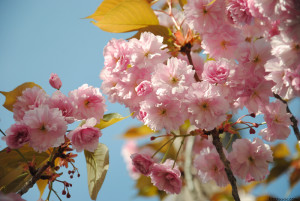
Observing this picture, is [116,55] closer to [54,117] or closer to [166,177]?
[54,117]

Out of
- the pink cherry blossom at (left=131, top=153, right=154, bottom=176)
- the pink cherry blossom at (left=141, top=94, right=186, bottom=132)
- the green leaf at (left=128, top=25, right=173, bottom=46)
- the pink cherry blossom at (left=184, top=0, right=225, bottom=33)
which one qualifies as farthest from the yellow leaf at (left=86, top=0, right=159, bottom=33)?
the pink cherry blossom at (left=131, top=153, right=154, bottom=176)

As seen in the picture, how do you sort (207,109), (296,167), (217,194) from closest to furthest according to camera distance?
(207,109) < (296,167) < (217,194)

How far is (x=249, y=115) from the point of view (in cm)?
69

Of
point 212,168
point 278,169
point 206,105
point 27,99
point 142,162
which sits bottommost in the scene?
point 278,169

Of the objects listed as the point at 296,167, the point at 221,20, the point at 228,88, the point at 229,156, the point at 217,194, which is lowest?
the point at 217,194

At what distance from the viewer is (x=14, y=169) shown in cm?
72

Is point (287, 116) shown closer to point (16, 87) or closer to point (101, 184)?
point (101, 184)

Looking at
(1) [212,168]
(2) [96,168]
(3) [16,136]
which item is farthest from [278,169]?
(3) [16,136]

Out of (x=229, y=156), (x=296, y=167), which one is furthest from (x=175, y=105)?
(x=296, y=167)

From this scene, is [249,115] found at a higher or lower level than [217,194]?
higher

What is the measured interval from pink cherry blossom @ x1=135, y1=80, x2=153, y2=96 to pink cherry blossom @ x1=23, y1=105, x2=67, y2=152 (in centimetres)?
17

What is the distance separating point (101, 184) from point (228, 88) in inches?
15.3

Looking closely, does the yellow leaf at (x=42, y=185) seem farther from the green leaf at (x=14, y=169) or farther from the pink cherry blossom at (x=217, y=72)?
the pink cherry blossom at (x=217, y=72)

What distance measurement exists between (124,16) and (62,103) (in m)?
0.27
